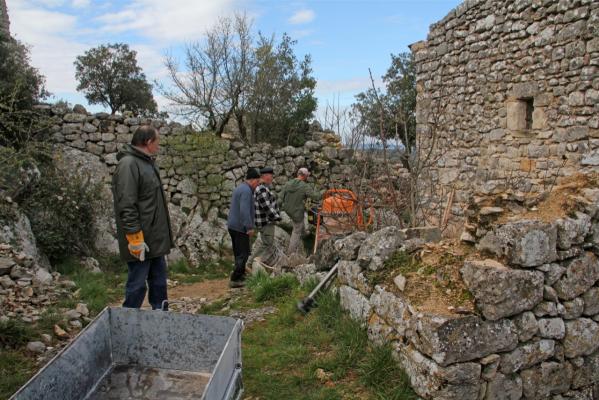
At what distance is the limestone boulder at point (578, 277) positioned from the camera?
343cm

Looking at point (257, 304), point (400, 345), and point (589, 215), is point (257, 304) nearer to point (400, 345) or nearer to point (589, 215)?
point (400, 345)

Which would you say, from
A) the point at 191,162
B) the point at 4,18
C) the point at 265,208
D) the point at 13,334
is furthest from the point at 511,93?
the point at 4,18

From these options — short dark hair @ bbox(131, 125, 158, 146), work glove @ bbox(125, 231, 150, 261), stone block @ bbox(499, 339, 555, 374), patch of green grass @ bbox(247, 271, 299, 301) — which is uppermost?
short dark hair @ bbox(131, 125, 158, 146)

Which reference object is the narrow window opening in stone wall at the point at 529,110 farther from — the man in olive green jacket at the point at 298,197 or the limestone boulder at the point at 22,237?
the limestone boulder at the point at 22,237

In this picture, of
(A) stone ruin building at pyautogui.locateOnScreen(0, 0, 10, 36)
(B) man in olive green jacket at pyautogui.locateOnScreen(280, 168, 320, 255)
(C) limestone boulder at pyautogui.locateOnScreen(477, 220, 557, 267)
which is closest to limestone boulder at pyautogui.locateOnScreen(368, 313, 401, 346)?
(C) limestone boulder at pyautogui.locateOnScreen(477, 220, 557, 267)

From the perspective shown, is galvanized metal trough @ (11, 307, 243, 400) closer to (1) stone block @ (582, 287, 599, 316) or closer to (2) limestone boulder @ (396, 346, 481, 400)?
(2) limestone boulder @ (396, 346, 481, 400)

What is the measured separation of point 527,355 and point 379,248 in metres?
1.36

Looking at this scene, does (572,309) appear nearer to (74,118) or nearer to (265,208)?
(265,208)

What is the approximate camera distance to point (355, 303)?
4.19m

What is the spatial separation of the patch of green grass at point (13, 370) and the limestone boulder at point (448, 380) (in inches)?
117

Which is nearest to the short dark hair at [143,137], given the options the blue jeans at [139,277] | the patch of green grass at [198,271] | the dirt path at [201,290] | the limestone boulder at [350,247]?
the blue jeans at [139,277]

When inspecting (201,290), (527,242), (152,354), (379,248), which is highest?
(527,242)

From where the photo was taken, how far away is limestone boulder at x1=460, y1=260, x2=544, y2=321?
125 inches

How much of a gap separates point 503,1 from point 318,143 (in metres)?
5.98
